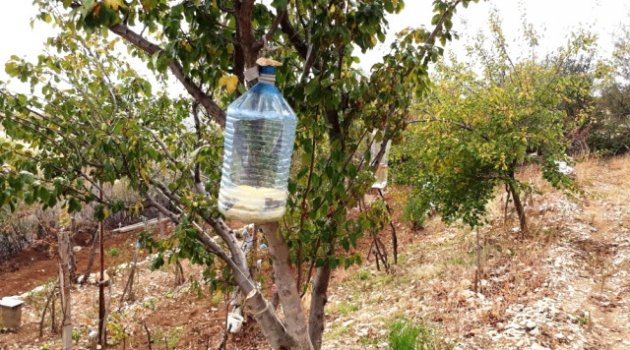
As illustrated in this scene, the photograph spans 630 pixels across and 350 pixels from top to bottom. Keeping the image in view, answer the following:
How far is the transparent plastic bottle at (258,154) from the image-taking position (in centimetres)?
147

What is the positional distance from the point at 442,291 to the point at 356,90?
4.66 metres

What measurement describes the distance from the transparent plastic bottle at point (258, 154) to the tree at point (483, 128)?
4.72 meters

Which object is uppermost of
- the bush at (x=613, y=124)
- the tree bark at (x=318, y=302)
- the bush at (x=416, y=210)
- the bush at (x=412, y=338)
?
the bush at (x=613, y=124)

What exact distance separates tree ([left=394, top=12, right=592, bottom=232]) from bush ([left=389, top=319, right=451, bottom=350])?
95.8 inches

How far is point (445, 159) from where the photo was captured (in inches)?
260

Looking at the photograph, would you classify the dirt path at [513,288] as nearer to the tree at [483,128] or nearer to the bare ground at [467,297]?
the bare ground at [467,297]

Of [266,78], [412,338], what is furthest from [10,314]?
[266,78]

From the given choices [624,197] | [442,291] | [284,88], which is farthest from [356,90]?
[624,197]

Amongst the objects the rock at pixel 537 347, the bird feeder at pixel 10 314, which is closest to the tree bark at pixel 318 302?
the rock at pixel 537 347

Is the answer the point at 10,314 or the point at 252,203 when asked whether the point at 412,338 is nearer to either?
the point at 252,203

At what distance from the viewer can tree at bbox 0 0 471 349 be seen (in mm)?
1616

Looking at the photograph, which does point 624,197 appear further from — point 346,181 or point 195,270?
point 346,181

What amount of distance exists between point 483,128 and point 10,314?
7.05 metres

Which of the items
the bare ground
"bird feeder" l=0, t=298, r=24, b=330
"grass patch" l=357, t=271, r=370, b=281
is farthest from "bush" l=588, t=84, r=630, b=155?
"bird feeder" l=0, t=298, r=24, b=330
